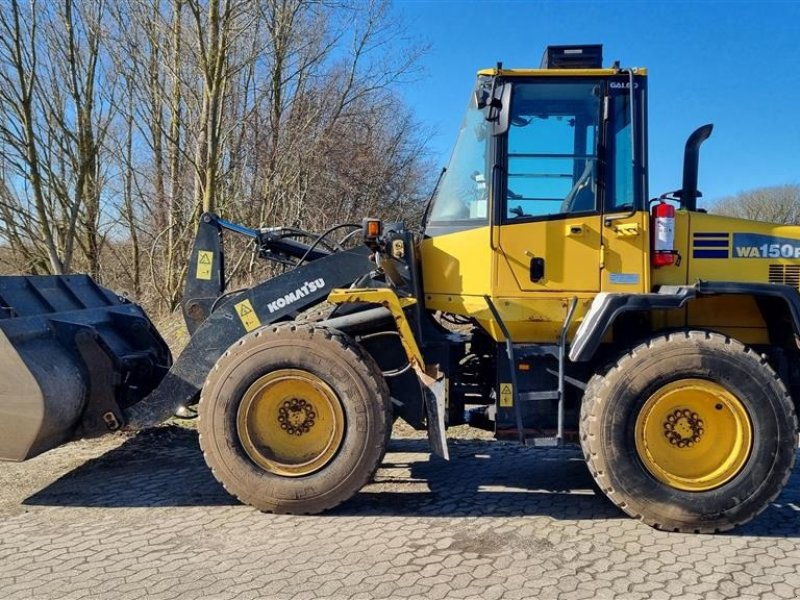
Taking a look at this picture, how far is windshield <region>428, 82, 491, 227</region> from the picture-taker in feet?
14.2

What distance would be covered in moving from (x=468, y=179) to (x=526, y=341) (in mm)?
1203

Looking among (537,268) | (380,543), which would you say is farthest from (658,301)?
(380,543)

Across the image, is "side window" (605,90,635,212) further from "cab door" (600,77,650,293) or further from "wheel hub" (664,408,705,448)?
"wheel hub" (664,408,705,448)

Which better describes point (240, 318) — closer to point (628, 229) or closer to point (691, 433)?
point (628, 229)

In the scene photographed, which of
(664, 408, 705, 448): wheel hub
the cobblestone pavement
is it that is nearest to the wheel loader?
(664, 408, 705, 448): wheel hub

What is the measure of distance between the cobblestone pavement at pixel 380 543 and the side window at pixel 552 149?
78.4 inches

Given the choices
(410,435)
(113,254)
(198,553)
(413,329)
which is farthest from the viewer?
(113,254)

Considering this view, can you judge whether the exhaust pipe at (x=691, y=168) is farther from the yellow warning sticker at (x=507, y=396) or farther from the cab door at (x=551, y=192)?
the yellow warning sticker at (x=507, y=396)

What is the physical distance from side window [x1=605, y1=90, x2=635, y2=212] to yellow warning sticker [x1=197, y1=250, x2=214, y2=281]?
299 centimetres

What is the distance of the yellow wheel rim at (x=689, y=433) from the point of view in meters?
3.89

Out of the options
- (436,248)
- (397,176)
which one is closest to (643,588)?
(436,248)

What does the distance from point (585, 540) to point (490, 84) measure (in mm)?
2878

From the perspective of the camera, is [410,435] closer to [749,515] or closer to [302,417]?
[302,417]

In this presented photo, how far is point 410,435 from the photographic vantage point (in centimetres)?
618
